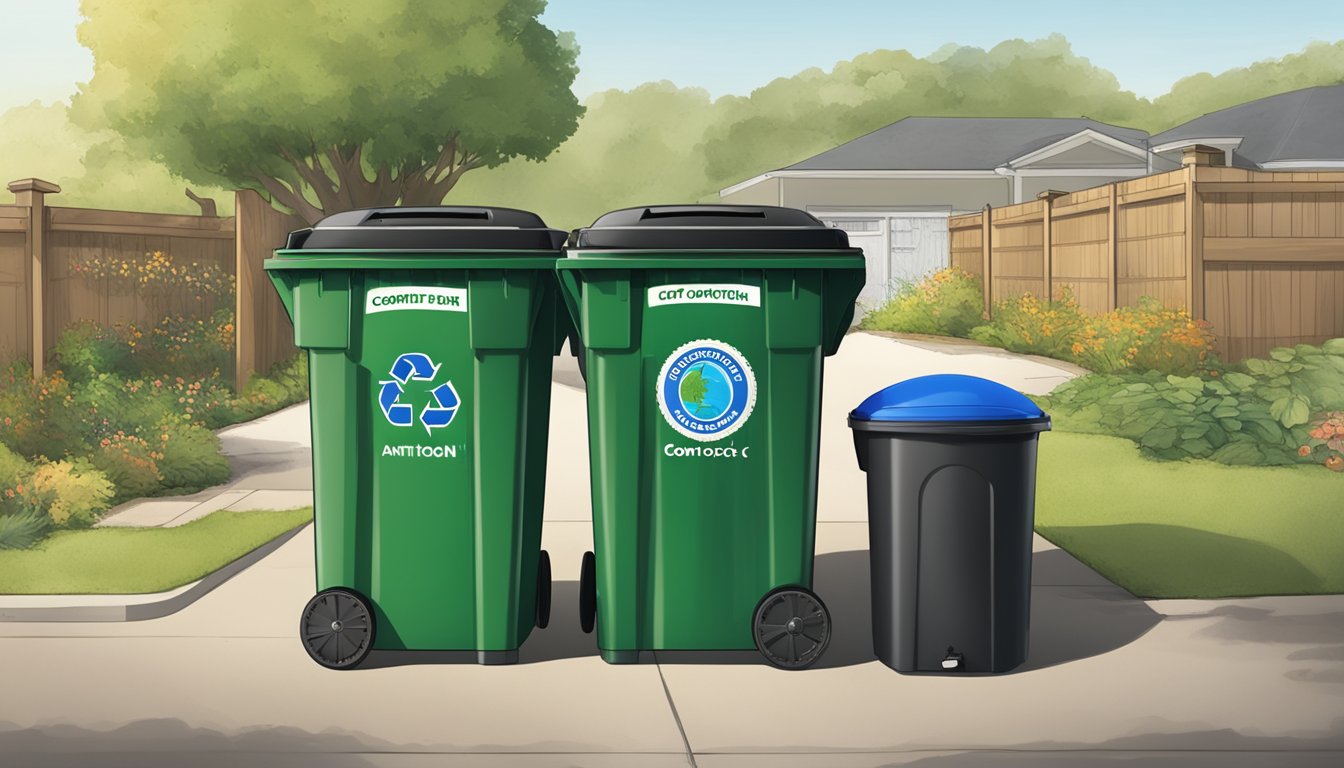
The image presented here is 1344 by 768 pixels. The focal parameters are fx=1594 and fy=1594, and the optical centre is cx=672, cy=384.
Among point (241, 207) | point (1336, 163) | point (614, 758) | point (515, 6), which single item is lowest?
point (614, 758)

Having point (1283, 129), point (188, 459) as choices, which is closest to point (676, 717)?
point (188, 459)

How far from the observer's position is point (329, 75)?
30469mm

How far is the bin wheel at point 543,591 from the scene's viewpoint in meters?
6.60

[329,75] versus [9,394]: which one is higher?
[329,75]

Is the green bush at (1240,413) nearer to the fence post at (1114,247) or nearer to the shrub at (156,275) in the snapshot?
the fence post at (1114,247)

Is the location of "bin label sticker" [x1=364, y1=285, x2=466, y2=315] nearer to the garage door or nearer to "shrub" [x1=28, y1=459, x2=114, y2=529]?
"shrub" [x1=28, y1=459, x2=114, y2=529]

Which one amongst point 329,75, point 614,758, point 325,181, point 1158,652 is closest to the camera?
point 614,758

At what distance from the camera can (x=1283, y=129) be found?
34781 millimetres

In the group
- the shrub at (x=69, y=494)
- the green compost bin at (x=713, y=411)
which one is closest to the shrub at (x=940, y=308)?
the shrub at (x=69, y=494)

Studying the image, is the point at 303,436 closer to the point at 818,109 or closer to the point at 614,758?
the point at 614,758

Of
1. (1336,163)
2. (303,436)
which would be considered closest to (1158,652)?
(303,436)

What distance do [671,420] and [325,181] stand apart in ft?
101

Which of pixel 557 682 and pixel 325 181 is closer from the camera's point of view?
pixel 557 682

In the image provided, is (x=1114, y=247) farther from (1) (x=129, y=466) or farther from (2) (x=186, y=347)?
(1) (x=129, y=466)
